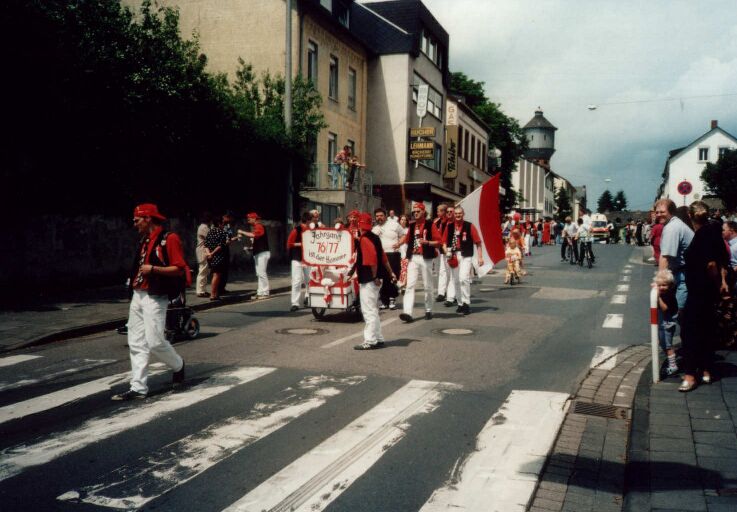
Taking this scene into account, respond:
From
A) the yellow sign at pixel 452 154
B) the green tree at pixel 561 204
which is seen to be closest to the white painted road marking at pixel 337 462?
the yellow sign at pixel 452 154

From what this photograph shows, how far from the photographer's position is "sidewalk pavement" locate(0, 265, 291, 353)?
34.5ft

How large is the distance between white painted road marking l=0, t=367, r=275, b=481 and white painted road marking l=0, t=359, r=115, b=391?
1.71m

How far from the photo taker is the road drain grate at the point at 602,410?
20.9ft

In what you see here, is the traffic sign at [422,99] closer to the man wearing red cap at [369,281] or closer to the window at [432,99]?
the window at [432,99]

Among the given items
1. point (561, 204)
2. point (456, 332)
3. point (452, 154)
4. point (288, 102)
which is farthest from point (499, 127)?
point (561, 204)

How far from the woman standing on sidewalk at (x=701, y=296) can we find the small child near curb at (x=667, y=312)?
264 mm

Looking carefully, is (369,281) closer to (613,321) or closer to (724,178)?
(613,321)

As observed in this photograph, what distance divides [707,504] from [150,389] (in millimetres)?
5140

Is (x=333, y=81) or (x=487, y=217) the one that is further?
(x=333, y=81)

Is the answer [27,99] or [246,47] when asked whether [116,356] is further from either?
[246,47]

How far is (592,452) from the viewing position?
17.5 ft

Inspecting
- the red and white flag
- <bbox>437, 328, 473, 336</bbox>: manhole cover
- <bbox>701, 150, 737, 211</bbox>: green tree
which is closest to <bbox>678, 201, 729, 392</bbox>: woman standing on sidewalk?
<bbox>437, 328, 473, 336</bbox>: manhole cover

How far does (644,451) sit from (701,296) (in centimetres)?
239

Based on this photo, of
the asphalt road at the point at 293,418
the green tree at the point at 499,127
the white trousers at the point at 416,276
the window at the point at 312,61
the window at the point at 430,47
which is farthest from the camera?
the green tree at the point at 499,127
